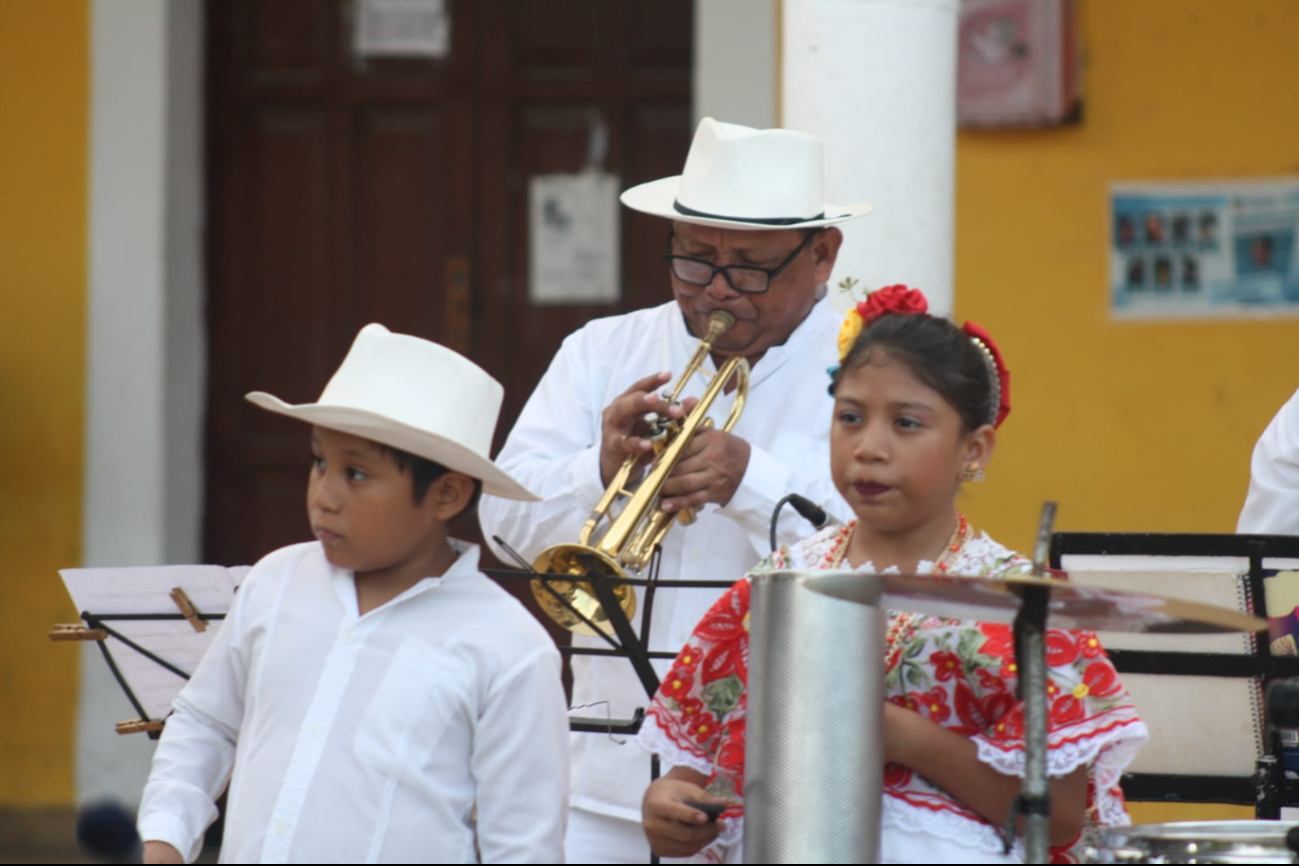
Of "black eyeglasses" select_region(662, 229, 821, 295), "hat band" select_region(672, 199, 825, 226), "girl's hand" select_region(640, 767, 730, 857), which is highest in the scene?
"hat band" select_region(672, 199, 825, 226)

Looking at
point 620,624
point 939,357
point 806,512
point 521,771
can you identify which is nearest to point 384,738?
point 521,771

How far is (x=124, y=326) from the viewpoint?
6012mm

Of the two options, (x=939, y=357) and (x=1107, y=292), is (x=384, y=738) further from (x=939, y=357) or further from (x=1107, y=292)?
(x=1107, y=292)

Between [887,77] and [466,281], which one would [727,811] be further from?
[466,281]

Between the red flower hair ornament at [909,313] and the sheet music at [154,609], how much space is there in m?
1.15

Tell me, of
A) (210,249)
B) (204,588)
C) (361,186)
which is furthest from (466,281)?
(204,588)

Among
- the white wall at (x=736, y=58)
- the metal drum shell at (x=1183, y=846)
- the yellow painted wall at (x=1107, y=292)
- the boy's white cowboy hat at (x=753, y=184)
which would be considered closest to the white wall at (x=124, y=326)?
the white wall at (x=736, y=58)

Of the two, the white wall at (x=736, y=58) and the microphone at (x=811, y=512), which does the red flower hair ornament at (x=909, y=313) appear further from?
the white wall at (x=736, y=58)

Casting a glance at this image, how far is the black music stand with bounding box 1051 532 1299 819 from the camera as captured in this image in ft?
10.2

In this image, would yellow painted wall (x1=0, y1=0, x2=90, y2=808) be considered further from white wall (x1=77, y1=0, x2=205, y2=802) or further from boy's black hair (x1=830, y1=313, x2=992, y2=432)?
boy's black hair (x1=830, y1=313, x2=992, y2=432)

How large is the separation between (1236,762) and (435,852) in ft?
4.97

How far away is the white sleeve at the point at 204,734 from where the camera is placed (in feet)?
8.96

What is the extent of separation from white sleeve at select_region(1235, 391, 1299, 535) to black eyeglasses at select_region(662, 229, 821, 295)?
1.16 metres

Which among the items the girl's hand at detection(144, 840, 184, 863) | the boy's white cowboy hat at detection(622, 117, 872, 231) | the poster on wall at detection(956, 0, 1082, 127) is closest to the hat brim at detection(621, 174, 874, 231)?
the boy's white cowboy hat at detection(622, 117, 872, 231)
